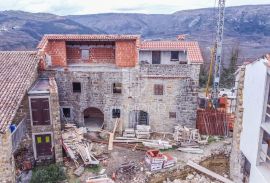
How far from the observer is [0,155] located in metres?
18.2

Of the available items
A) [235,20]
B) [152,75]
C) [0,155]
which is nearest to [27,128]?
[0,155]

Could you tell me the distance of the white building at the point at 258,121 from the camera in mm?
15750

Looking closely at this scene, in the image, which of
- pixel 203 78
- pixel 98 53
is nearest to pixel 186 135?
pixel 98 53

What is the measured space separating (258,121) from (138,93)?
13.2 m

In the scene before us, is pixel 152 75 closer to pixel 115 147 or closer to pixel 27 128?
pixel 115 147

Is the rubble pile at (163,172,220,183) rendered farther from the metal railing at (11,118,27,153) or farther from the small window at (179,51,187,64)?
the small window at (179,51,187,64)

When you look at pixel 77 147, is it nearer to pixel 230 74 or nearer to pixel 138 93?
pixel 138 93

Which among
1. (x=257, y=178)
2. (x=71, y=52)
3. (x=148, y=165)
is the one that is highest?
(x=71, y=52)

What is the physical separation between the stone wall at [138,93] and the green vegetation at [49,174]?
7570 mm

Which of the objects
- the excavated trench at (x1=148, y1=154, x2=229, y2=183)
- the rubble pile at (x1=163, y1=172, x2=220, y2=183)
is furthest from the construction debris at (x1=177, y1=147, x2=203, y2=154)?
the rubble pile at (x1=163, y1=172, x2=220, y2=183)

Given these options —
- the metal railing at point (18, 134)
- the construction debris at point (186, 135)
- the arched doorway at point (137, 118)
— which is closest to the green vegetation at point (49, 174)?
the metal railing at point (18, 134)

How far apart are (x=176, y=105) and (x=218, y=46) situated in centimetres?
885

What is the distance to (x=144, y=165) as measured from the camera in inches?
928

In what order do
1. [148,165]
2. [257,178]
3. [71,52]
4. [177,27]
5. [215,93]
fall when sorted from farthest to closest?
[177,27], [215,93], [71,52], [148,165], [257,178]
